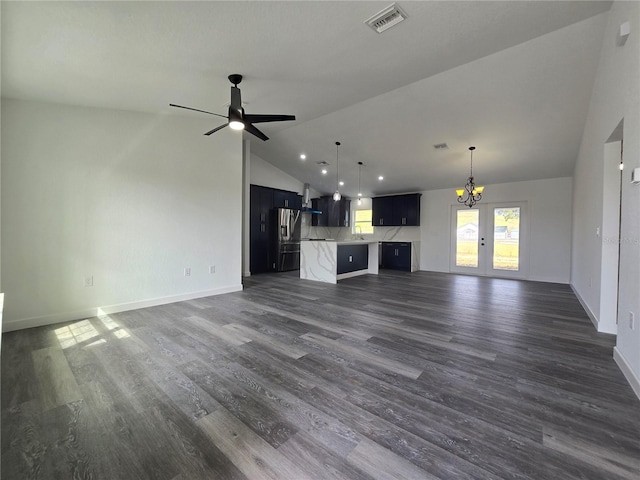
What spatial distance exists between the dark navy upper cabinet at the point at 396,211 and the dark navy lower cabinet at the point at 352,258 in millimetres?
1731

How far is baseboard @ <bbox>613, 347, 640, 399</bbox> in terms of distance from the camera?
194cm

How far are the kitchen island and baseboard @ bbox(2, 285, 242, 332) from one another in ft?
7.16

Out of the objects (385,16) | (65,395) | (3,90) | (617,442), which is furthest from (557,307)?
(3,90)

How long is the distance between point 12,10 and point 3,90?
147 cm

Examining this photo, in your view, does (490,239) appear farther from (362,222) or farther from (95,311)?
(95,311)

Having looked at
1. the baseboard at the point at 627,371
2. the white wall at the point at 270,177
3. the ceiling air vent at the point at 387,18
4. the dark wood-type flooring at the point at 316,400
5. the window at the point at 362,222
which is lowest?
the dark wood-type flooring at the point at 316,400

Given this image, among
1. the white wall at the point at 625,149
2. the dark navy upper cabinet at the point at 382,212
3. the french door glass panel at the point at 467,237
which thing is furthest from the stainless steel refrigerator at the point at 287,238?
the white wall at the point at 625,149

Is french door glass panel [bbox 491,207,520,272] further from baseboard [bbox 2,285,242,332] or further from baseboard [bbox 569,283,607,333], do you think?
baseboard [bbox 2,285,242,332]

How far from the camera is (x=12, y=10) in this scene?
201cm

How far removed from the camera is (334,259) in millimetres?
5996

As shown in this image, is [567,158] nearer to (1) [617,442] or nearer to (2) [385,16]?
(2) [385,16]

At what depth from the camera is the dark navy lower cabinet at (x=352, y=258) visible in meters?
6.48

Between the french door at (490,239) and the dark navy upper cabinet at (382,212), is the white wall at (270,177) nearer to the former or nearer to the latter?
the dark navy upper cabinet at (382,212)

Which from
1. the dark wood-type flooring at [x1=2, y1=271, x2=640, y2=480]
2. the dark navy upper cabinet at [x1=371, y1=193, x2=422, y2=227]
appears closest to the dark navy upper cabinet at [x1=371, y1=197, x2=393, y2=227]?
the dark navy upper cabinet at [x1=371, y1=193, x2=422, y2=227]
